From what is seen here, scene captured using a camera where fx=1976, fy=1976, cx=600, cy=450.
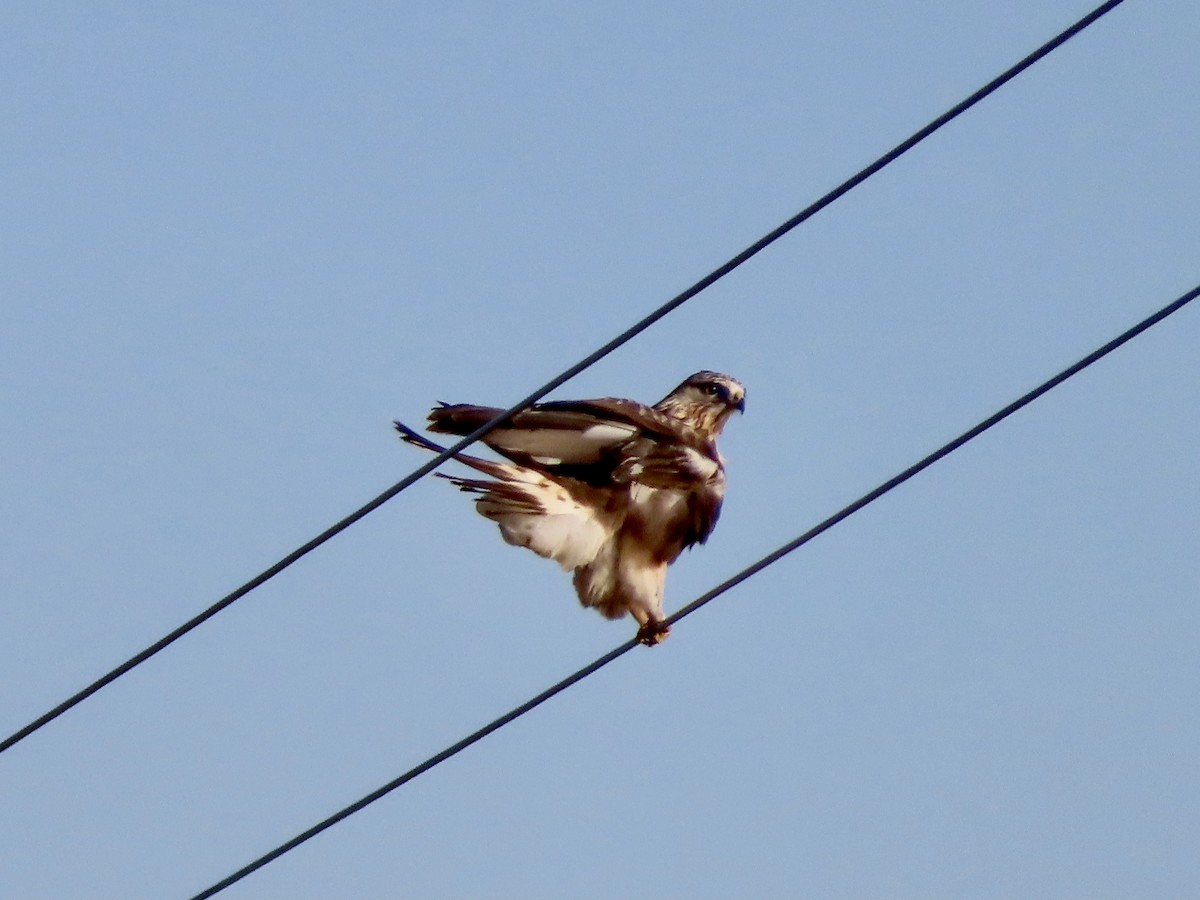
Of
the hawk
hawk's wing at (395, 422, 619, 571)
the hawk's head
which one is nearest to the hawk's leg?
the hawk

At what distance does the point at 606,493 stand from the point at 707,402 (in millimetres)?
1109

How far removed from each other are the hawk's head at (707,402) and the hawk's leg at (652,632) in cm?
125

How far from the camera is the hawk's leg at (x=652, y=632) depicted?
8219 mm

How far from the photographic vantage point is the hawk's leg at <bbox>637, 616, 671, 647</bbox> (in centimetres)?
822

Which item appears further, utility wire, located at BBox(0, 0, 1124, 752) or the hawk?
the hawk

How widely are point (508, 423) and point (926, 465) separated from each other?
2841 millimetres

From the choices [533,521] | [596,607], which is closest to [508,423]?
[533,521]

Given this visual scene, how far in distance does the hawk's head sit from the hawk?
0.63 meters

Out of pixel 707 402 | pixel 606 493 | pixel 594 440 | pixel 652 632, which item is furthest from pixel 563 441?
pixel 707 402

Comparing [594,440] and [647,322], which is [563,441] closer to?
[594,440]

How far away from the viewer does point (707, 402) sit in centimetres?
930

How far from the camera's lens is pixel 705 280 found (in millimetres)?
5438

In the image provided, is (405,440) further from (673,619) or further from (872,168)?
(872,168)

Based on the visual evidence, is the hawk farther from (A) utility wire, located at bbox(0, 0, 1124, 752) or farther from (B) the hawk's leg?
(A) utility wire, located at bbox(0, 0, 1124, 752)
